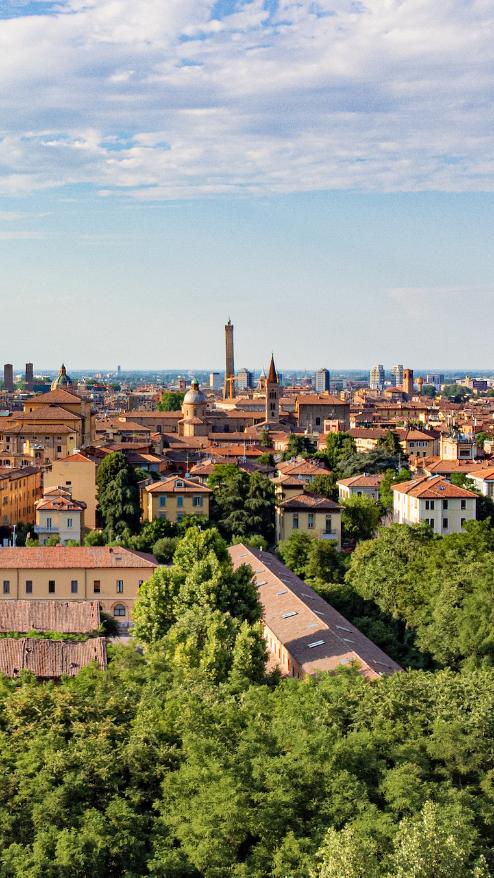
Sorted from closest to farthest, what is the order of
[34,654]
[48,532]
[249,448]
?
[34,654]
[48,532]
[249,448]

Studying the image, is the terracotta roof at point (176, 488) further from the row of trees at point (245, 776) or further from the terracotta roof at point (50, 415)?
the row of trees at point (245, 776)

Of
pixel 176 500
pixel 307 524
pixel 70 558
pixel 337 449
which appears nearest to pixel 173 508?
pixel 176 500

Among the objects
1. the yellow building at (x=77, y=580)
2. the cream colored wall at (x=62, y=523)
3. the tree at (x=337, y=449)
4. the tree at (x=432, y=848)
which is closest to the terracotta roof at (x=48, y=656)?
the yellow building at (x=77, y=580)

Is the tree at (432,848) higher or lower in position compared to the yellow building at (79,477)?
lower

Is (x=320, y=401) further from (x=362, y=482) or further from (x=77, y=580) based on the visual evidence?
(x=77, y=580)

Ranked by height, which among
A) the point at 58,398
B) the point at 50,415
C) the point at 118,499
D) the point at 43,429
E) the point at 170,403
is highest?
the point at 58,398

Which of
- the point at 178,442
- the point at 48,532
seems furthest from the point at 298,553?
the point at 178,442

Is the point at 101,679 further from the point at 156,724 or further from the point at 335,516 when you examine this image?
the point at 335,516

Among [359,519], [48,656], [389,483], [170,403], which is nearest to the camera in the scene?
[48,656]
